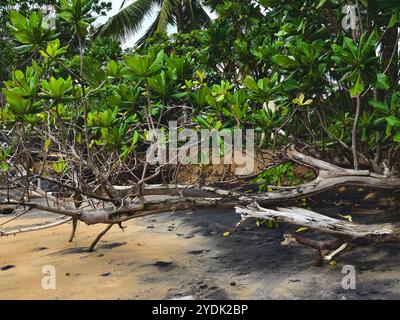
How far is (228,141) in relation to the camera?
3871 millimetres

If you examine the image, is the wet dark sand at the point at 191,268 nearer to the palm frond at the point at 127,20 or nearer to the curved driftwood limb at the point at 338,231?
the curved driftwood limb at the point at 338,231

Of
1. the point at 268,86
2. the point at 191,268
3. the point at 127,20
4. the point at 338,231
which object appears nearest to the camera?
the point at 338,231

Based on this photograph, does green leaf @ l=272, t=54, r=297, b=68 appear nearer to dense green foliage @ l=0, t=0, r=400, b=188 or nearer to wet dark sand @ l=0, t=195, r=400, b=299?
dense green foliage @ l=0, t=0, r=400, b=188

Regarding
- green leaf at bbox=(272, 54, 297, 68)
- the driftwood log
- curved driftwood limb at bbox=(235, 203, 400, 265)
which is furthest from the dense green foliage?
curved driftwood limb at bbox=(235, 203, 400, 265)

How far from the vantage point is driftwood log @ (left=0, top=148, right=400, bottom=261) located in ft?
10.7

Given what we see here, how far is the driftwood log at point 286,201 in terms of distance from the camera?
10.7 ft

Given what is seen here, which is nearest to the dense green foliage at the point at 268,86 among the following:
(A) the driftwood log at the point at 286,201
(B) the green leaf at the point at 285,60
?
(B) the green leaf at the point at 285,60

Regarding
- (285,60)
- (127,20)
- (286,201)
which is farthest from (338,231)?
(127,20)

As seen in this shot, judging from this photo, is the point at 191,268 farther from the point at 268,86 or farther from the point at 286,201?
the point at 268,86

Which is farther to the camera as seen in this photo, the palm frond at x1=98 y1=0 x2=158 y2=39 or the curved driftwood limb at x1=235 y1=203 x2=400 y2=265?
the palm frond at x1=98 y1=0 x2=158 y2=39

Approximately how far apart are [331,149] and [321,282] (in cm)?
202

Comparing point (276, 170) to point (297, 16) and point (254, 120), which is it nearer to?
point (254, 120)

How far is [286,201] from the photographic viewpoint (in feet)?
12.8
